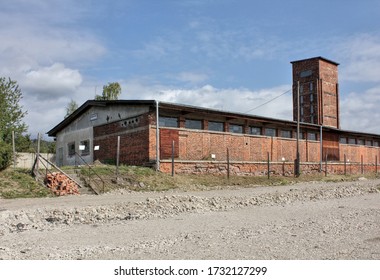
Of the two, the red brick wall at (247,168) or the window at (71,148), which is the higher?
the window at (71,148)

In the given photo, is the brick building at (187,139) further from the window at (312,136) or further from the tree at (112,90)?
the tree at (112,90)

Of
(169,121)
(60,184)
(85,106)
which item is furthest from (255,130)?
(60,184)

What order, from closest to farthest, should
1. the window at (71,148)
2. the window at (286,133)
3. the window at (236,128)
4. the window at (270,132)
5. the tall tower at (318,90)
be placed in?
the window at (236,128)
the window at (270,132)
the window at (71,148)
the window at (286,133)
the tall tower at (318,90)

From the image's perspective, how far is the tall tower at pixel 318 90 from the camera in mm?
53062

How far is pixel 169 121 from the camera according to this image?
27750 millimetres

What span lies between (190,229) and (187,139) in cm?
1853

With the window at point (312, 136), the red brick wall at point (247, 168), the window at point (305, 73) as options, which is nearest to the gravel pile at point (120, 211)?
the red brick wall at point (247, 168)

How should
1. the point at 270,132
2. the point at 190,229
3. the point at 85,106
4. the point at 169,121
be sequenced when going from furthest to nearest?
the point at 270,132 < the point at 85,106 < the point at 169,121 < the point at 190,229

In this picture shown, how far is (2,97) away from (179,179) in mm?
17478

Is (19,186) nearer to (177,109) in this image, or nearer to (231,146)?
(177,109)

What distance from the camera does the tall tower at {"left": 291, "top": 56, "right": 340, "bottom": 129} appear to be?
5306 cm
